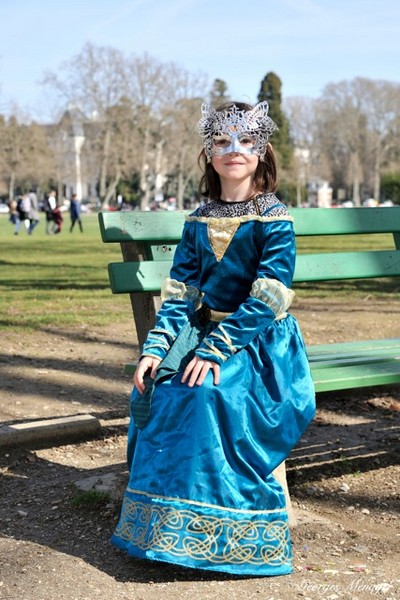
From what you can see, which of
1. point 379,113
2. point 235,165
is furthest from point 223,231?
point 379,113

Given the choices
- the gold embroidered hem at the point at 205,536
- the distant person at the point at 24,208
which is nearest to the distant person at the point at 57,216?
the distant person at the point at 24,208

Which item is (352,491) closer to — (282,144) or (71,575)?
(71,575)

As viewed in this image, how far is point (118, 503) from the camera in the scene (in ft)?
11.7

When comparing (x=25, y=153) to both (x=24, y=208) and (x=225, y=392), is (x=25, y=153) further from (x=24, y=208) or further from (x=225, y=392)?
(x=225, y=392)

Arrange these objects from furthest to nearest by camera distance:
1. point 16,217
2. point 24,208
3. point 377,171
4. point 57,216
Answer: point 377,171
point 16,217
point 24,208
point 57,216

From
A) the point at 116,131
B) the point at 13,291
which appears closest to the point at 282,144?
the point at 116,131

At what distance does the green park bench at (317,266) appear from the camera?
367cm

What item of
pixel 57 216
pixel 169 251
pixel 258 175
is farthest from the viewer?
pixel 57 216

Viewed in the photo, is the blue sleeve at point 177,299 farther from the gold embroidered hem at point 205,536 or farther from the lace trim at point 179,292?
the gold embroidered hem at point 205,536

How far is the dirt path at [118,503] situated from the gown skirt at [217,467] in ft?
0.34

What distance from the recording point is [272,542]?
2986mm

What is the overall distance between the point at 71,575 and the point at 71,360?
3593 millimetres

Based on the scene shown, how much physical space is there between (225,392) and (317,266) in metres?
1.34

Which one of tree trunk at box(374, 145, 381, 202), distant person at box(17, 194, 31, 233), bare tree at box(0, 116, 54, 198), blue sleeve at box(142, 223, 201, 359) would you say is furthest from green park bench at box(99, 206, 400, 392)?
Answer: tree trunk at box(374, 145, 381, 202)
